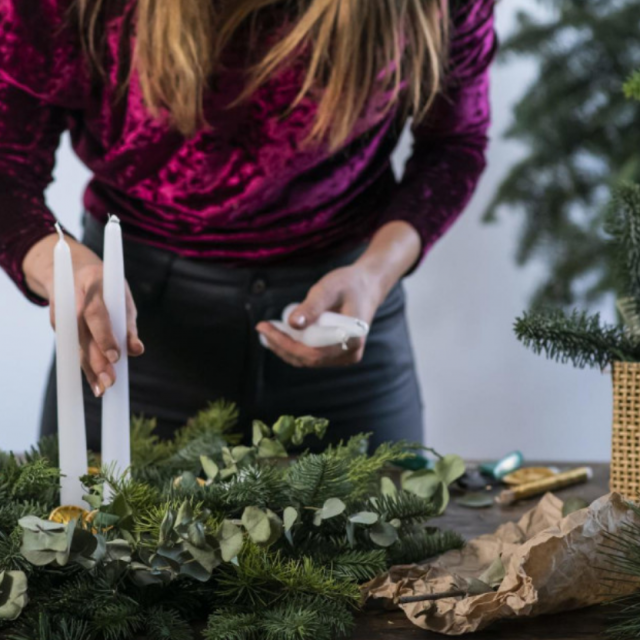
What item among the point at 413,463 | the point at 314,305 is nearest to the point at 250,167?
the point at 314,305

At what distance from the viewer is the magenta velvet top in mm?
1008

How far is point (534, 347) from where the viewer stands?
77 centimetres

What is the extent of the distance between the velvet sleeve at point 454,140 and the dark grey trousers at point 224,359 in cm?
10

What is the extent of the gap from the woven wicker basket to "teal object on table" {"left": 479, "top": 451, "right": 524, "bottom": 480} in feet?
0.47

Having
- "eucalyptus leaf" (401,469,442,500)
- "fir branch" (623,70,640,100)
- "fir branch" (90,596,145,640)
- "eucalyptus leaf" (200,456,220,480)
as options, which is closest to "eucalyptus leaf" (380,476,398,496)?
"eucalyptus leaf" (401,469,442,500)

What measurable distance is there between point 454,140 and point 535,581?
739mm

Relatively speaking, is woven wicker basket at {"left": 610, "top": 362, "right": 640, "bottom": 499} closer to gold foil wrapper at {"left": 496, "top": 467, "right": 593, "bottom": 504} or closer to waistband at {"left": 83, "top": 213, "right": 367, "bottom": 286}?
gold foil wrapper at {"left": 496, "top": 467, "right": 593, "bottom": 504}

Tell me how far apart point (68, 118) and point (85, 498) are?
60cm

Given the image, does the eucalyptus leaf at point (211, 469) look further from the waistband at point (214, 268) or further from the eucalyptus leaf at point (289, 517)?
the waistband at point (214, 268)

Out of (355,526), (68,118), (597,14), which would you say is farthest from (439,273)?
(355,526)

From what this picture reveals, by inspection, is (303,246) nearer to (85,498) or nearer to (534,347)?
(534,347)

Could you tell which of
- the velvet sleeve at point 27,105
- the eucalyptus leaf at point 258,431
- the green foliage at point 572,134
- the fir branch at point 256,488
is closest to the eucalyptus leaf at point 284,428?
the eucalyptus leaf at point 258,431

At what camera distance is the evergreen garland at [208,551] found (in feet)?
1.78

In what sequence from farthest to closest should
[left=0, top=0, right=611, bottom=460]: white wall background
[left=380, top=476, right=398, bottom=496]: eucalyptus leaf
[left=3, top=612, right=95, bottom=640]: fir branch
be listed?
1. [left=0, top=0, right=611, bottom=460]: white wall background
2. [left=380, top=476, right=398, bottom=496]: eucalyptus leaf
3. [left=3, top=612, right=95, bottom=640]: fir branch
